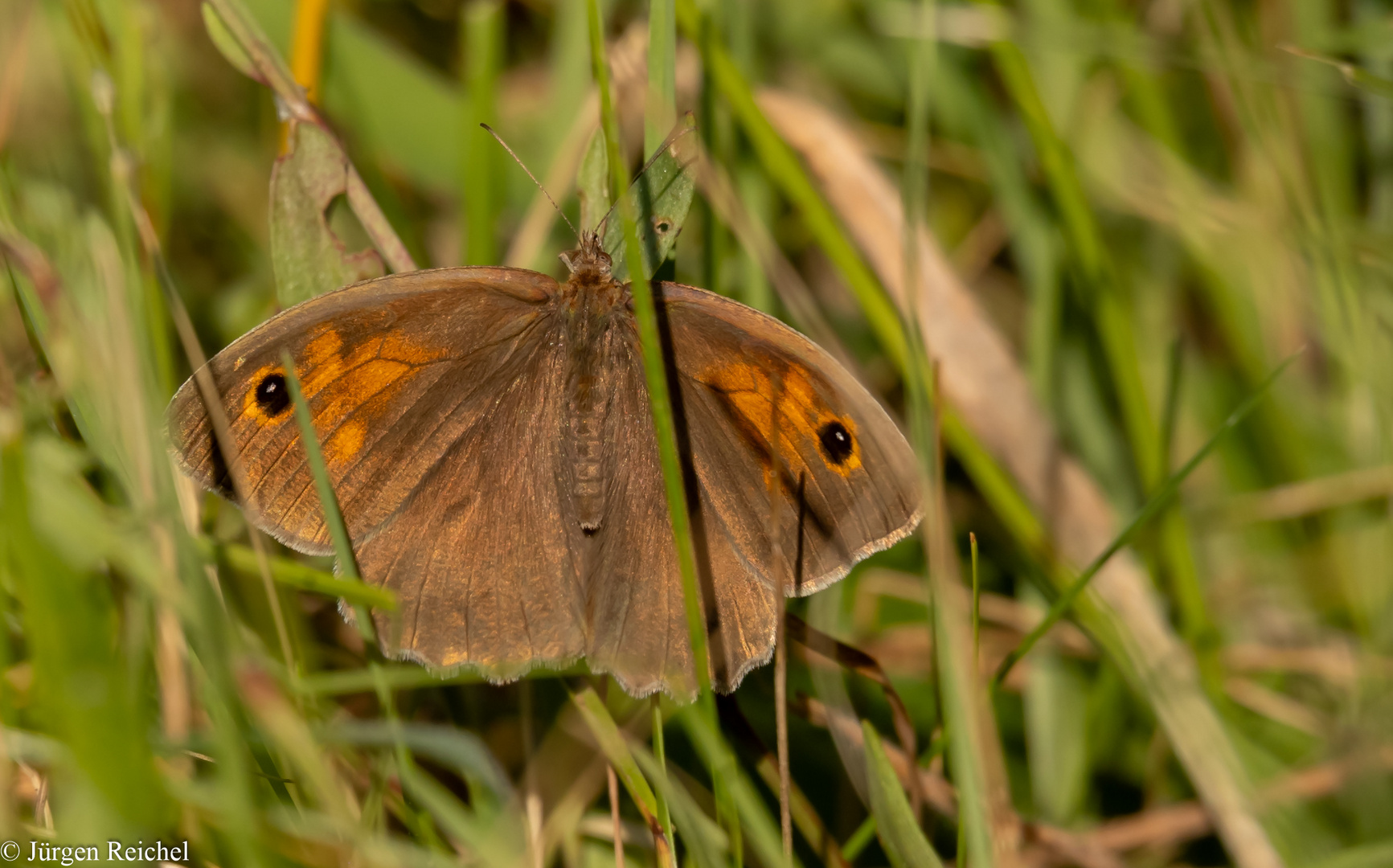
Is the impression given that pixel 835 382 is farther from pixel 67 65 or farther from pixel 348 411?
pixel 67 65

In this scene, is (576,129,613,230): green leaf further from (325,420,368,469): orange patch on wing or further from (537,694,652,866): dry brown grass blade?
(537,694,652,866): dry brown grass blade

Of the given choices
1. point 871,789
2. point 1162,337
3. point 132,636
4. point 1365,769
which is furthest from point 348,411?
point 1162,337

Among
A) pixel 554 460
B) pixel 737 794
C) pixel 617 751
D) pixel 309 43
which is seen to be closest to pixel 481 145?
pixel 309 43

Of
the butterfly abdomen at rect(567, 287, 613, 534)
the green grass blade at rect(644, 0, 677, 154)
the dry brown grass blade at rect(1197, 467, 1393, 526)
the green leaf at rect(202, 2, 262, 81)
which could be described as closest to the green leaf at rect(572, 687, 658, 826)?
the butterfly abdomen at rect(567, 287, 613, 534)

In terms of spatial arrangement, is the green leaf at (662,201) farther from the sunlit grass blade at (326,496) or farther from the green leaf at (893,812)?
the green leaf at (893,812)

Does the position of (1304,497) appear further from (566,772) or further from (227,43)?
(227,43)

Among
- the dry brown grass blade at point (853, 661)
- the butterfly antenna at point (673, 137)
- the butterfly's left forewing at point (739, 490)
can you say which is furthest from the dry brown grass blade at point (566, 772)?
the butterfly antenna at point (673, 137)
